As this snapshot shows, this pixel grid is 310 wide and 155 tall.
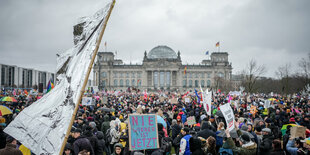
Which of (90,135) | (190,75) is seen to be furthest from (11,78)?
(90,135)

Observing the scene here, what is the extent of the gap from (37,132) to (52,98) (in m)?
0.50

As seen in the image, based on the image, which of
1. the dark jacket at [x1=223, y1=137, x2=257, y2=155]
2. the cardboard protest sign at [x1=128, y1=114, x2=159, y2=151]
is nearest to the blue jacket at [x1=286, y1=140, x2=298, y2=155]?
the dark jacket at [x1=223, y1=137, x2=257, y2=155]

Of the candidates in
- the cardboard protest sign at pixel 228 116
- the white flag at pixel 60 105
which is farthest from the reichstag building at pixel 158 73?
the white flag at pixel 60 105

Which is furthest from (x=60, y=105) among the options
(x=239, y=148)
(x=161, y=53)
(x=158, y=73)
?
(x=161, y=53)

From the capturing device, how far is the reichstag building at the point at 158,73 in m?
91.7

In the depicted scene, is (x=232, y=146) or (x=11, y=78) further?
(x=11, y=78)

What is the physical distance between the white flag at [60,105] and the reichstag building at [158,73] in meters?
86.9

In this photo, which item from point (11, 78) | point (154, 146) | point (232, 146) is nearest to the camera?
point (232, 146)

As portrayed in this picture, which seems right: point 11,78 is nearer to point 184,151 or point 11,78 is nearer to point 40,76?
point 40,76

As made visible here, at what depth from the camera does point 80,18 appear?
3.69 m

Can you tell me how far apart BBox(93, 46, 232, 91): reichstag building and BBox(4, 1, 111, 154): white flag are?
86919 millimetres

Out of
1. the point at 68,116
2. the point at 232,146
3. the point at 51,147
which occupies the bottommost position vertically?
the point at 232,146

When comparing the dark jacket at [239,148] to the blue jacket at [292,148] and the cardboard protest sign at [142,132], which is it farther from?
the cardboard protest sign at [142,132]

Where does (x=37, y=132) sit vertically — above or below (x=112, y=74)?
below
